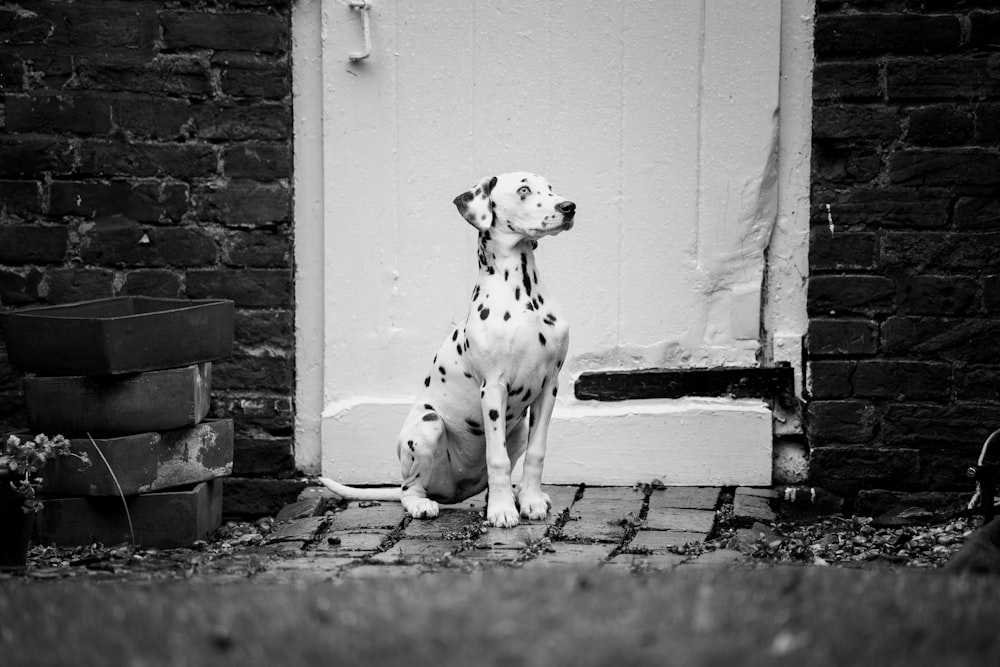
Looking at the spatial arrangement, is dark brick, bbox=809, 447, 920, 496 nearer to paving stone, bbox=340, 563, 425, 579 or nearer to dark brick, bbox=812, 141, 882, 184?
dark brick, bbox=812, 141, 882, 184

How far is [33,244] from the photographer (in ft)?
17.6

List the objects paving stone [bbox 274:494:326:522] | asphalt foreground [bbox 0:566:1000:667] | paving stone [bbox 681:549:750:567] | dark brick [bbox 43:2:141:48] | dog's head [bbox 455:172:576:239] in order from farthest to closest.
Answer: dark brick [bbox 43:2:141:48]
paving stone [bbox 274:494:326:522]
dog's head [bbox 455:172:576:239]
paving stone [bbox 681:549:750:567]
asphalt foreground [bbox 0:566:1000:667]

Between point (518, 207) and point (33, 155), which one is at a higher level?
point (33, 155)

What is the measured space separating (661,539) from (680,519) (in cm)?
38

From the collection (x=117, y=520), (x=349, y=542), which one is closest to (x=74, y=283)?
(x=117, y=520)

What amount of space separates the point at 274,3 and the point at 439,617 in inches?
136

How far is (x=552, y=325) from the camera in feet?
14.5

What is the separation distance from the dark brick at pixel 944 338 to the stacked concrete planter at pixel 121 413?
9.45 feet

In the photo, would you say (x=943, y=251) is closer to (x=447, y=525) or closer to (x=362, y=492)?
(x=447, y=525)

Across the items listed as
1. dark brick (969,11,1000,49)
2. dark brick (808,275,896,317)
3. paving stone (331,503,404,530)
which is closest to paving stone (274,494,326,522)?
paving stone (331,503,404,530)

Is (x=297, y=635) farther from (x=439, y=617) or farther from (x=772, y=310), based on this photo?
(x=772, y=310)

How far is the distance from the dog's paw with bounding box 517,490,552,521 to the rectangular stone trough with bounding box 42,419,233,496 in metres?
1.35

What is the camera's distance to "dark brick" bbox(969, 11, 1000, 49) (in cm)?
508

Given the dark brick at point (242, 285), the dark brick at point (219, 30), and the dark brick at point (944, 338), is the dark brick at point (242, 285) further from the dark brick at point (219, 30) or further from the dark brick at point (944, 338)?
the dark brick at point (944, 338)
